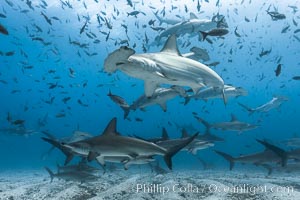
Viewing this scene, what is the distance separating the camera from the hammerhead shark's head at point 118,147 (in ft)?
16.0

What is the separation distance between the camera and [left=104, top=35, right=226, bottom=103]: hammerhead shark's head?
4.15 meters

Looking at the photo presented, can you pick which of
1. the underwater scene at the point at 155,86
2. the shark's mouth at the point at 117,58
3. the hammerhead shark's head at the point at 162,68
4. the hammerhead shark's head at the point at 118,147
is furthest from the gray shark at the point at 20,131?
the shark's mouth at the point at 117,58

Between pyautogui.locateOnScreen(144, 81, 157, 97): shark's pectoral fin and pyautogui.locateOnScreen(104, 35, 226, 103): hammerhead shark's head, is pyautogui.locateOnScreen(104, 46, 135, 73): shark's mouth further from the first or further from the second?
pyautogui.locateOnScreen(144, 81, 157, 97): shark's pectoral fin

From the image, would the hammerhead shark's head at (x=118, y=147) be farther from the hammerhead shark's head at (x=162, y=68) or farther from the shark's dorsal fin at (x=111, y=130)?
the hammerhead shark's head at (x=162, y=68)

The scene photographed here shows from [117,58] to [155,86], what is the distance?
66.0 inches

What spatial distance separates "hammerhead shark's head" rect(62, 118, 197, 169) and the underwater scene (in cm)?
2

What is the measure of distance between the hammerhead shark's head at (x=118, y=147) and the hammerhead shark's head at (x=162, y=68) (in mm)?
1038

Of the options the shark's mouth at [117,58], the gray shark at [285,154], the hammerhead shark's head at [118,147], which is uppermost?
the shark's mouth at [117,58]

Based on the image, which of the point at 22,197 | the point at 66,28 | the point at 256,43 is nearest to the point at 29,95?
the point at 66,28

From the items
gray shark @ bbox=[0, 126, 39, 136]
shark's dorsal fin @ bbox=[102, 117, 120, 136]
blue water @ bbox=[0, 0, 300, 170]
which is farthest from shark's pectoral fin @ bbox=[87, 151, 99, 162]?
gray shark @ bbox=[0, 126, 39, 136]

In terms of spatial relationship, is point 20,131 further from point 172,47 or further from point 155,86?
point 172,47

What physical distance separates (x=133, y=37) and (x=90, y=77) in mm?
36608

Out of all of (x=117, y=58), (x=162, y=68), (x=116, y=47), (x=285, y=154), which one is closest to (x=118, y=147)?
(x=162, y=68)

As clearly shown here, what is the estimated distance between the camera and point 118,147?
16.1 feet
